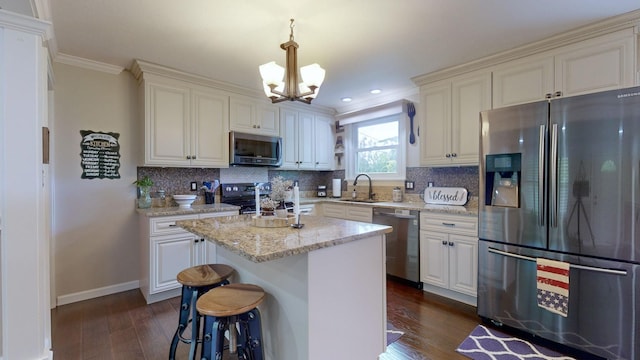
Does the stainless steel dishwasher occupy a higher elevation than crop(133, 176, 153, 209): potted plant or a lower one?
lower

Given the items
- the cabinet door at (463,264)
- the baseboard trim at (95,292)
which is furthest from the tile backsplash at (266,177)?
the baseboard trim at (95,292)

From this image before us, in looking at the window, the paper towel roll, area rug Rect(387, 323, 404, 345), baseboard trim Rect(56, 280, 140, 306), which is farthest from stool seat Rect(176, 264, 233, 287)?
the paper towel roll

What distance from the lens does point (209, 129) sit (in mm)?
3355

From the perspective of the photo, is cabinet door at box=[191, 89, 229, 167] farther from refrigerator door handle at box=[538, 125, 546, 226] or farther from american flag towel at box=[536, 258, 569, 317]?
american flag towel at box=[536, 258, 569, 317]

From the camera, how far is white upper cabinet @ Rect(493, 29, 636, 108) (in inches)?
82.6

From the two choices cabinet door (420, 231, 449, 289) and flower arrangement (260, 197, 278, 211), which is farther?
cabinet door (420, 231, 449, 289)

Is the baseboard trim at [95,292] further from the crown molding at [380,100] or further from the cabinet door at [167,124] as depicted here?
the crown molding at [380,100]

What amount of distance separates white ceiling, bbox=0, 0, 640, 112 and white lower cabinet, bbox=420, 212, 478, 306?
1610 mm

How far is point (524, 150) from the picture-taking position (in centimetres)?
216

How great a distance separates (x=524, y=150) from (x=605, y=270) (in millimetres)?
923

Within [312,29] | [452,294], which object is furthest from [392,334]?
[312,29]

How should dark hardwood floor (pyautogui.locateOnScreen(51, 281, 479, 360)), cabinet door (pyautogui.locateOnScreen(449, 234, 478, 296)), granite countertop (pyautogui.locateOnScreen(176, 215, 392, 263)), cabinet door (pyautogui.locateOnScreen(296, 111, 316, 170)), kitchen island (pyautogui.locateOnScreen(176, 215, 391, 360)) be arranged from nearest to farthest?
granite countertop (pyautogui.locateOnScreen(176, 215, 392, 263)), kitchen island (pyautogui.locateOnScreen(176, 215, 391, 360)), dark hardwood floor (pyautogui.locateOnScreen(51, 281, 479, 360)), cabinet door (pyautogui.locateOnScreen(449, 234, 478, 296)), cabinet door (pyautogui.locateOnScreen(296, 111, 316, 170))

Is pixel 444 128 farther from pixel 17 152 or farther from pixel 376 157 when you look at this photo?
pixel 17 152

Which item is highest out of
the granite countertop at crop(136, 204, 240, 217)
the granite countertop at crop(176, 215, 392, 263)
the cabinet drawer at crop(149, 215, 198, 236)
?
the granite countertop at crop(176, 215, 392, 263)
